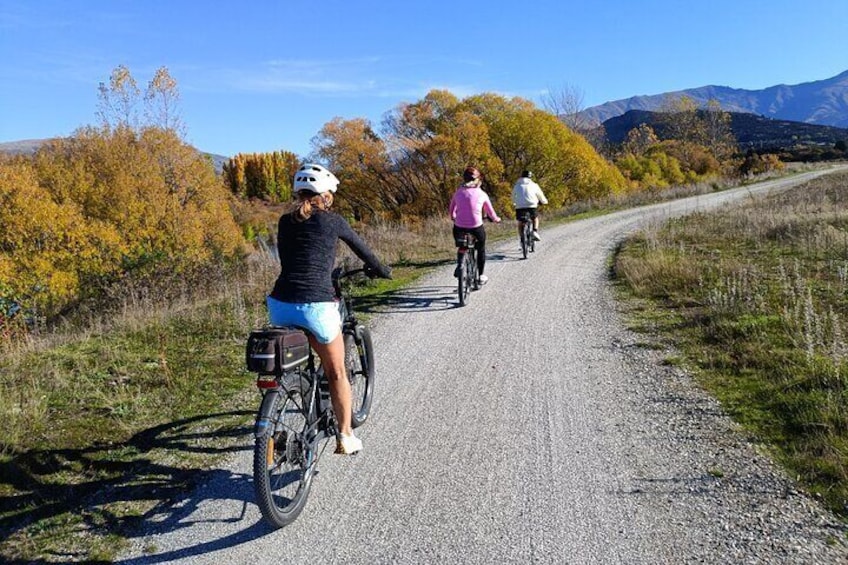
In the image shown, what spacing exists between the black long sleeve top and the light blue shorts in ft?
0.13

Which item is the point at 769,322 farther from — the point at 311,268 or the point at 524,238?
the point at 524,238

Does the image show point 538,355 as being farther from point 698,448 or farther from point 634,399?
point 698,448

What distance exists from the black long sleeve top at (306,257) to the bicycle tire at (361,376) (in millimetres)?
1134

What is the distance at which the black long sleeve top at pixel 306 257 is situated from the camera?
373cm

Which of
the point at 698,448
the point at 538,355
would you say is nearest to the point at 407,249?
the point at 538,355

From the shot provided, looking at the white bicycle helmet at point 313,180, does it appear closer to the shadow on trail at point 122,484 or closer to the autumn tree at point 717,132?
the shadow on trail at point 122,484

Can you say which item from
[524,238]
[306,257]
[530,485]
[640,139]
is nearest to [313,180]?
[306,257]

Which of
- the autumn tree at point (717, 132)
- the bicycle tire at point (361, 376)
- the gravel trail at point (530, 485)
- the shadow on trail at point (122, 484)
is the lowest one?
the gravel trail at point (530, 485)

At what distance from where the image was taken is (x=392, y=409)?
5.25m

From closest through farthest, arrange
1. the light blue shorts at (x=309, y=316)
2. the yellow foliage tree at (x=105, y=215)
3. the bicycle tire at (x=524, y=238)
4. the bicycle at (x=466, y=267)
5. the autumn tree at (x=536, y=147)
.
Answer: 1. the light blue shorts at (x=309, y=316)
2. the bicycle at (x=466, y=267)
3. the bicycle tire at (x=524, y=238)
4. the yellow foliage tree at (x=105, y=215)
5. the autumn tree at (x=536, y=147)

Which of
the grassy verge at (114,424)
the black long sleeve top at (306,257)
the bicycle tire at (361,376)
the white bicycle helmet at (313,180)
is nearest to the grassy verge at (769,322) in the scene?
the bicycle tire at (361,376)

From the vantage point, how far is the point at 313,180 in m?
3.76

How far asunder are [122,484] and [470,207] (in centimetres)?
684

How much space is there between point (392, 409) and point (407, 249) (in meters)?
10.3
